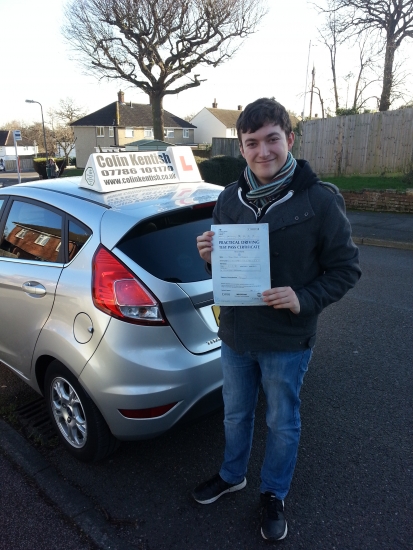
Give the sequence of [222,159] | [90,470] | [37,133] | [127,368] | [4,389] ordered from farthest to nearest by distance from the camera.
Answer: [37,133] → [222,159] → [4,389] → [90,470] → [127,368]

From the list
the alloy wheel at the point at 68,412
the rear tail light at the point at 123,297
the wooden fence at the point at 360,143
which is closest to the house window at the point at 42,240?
the rear tail light at the point at 123,297

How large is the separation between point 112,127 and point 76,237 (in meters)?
51.1

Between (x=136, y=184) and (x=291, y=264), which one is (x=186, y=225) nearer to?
(x=136, y=184)

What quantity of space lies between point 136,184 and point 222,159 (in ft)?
46.6

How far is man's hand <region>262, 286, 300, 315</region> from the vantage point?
6.07 ft

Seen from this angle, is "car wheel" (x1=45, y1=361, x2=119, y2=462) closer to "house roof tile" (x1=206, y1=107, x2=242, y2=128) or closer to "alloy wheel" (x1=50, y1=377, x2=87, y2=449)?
"alloy wheel" (x1=50, y1=377, x2=87, y2=449)

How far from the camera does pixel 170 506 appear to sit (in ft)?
8.05

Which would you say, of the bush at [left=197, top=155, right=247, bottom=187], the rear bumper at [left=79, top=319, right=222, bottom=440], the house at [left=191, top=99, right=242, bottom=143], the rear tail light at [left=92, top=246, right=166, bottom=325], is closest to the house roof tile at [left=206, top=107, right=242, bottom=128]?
the house at [left=191, top=99, right=242, bottom=143]

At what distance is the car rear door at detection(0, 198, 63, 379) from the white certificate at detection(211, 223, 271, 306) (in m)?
1.14

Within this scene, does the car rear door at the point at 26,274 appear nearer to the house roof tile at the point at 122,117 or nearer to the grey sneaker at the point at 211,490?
the grey sneaker at the point at 211,490

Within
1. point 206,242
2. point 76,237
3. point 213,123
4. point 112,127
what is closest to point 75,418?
point 76,237

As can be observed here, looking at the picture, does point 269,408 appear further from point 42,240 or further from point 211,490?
point 42,240

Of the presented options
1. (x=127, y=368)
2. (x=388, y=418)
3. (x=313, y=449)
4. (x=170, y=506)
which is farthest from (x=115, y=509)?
(x=388, y=418)

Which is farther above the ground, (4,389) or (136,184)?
(136,184)
